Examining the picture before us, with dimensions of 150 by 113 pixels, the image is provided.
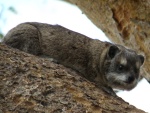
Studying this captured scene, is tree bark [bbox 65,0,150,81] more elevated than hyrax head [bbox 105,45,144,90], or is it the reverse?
tree bark [bbox 65,0,150,81]

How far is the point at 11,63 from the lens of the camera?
6301mm

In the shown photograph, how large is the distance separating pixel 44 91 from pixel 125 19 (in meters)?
4.52

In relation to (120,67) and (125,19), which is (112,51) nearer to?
(120,67)

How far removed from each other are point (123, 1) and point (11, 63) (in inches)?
165

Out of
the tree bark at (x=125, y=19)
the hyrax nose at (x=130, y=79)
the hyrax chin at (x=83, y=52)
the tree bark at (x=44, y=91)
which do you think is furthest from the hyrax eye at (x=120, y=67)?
the tree bark at (x=44, y=91)

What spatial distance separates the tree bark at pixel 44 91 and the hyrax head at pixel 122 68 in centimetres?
181

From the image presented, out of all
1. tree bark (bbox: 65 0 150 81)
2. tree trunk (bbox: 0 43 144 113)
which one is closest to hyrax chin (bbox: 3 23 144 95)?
tree bark (bbox: 65 0 150 81)

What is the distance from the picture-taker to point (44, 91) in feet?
19.3

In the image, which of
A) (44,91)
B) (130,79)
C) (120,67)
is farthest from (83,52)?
(44,91)

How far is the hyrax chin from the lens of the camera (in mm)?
8416

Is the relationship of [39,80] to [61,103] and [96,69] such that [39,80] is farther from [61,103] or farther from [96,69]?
[96,69]

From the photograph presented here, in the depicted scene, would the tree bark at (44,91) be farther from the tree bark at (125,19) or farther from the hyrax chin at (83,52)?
the tree bark at (125,19)

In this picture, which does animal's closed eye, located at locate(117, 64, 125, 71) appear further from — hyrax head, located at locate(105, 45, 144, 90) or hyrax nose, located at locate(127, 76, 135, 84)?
hyrax nose, located at locate(127, 76, 135, 84)

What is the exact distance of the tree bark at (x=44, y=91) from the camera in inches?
Answer: 222
